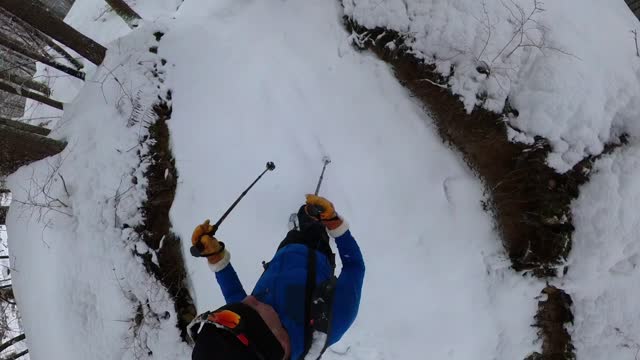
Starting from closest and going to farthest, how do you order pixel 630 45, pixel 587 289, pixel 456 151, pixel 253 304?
pixel 253 304 → pixel 630 45 → pixel 587 289 → pixel 456 151

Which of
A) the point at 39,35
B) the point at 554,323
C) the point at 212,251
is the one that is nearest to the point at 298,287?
the point at 212,251

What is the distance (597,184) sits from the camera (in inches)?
179

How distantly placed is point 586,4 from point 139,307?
697 centimetres

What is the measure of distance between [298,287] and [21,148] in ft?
17.0

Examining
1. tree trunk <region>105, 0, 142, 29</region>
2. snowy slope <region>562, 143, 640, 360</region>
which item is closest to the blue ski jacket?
snowy slope <region>562, 143, 640, 360</region>

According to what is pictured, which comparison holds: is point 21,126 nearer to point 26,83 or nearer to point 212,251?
point 26,83

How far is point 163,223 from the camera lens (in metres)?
5.82

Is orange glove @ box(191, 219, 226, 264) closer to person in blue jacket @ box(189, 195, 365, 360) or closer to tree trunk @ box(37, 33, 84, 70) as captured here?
person in blue jacket @ box(189, 195, 365, 360)

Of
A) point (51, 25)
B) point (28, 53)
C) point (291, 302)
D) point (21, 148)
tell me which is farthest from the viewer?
point (28, 53)

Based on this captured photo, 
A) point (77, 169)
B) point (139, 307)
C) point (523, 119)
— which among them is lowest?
point (139, 307)

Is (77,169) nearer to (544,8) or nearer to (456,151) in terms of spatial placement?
(456,151)

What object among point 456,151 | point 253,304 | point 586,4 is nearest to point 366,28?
point 456,151

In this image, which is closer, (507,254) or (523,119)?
(523,119)

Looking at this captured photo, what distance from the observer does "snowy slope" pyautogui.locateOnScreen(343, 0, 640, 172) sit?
173 inches
